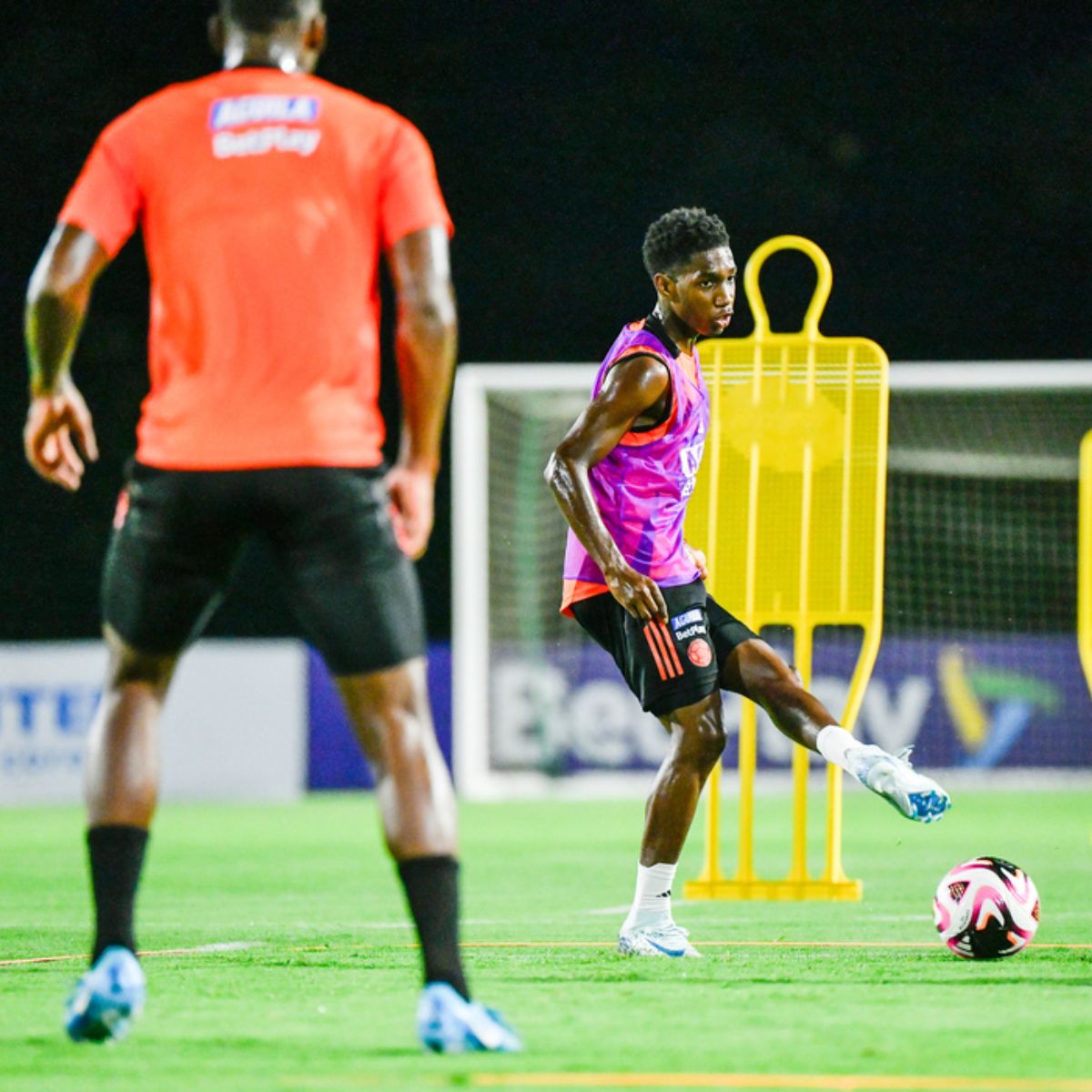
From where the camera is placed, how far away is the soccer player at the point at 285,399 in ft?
14.2

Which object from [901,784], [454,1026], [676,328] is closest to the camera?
[454,1026]

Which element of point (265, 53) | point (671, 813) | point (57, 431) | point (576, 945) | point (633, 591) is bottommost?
point (576, 945)

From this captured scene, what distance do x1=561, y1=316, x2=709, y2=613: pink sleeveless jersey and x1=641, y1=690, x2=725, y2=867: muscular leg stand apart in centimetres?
44

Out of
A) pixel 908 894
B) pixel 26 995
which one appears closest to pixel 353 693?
pixel 26 995

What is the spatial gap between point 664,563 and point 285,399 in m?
2.79

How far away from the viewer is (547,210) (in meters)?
29.3

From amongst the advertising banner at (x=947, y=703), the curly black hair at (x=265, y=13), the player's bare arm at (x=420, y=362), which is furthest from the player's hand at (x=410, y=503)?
the advertising banner at (x=947, y=703)

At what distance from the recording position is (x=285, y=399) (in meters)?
4.34

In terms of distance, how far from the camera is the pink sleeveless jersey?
6898 mm

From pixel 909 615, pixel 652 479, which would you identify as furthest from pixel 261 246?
pixel 909 615

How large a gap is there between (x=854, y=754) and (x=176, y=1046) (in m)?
2.65

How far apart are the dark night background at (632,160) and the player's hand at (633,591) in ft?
68.6

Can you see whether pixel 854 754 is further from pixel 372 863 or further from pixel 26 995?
pixel 372 863

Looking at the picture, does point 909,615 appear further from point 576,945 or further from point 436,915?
point 436,915
